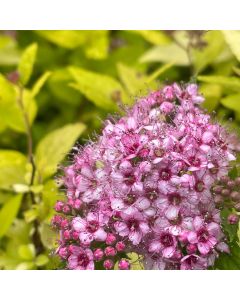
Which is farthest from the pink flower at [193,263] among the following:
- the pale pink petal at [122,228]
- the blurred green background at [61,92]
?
the blurred green background at [61,92]

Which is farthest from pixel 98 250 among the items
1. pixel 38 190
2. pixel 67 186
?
pixel 38 190

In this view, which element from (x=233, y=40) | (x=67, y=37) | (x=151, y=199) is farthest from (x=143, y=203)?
(x=67, y=37)

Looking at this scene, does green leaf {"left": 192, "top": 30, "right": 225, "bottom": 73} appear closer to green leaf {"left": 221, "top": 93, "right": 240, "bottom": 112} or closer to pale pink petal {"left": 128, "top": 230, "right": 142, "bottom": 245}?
green leaf {"left": 221, "top": 93, "right": 240, "bottom": 112}

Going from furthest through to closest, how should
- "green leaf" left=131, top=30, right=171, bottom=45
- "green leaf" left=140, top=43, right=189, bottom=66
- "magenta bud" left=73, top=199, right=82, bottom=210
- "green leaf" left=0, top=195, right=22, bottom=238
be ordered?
"green leaf" left=131, top=30, right=171, bottom=45, "green leaf" left=140, top=43, right=189, bottom=66, "green leaf" left=0, top=195, right=22, bottom=238, "magenta bud" left=73, top=199, right=82, bottom=210

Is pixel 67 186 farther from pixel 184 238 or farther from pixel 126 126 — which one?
pixel 184 238

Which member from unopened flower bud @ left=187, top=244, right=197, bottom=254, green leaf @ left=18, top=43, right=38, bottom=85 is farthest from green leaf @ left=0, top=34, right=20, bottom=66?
unopened flower bud @ left=187, top=244, right=197, bottom=254
